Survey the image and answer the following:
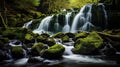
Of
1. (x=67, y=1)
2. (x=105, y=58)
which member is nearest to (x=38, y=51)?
(x=105, y=58)

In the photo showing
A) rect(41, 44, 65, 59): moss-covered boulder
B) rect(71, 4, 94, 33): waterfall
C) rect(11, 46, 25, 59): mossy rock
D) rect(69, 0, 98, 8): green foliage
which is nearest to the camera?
rect(41, 44, 65, 59): moss-covered boulder

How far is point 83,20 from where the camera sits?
20.2 metres

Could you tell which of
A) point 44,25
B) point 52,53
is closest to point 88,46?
point 52,53

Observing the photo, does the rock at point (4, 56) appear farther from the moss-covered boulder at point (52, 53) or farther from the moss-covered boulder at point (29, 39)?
the moss-covered boulder at point (29, 39)

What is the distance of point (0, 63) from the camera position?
10.3m

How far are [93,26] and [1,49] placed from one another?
32.6ft

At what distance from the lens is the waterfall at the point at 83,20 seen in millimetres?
19906

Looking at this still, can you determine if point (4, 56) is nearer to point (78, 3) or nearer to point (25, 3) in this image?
point (25, 3)

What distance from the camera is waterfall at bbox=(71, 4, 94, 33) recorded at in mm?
19906

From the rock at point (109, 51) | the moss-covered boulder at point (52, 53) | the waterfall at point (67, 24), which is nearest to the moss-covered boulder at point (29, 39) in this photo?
the moss-covered boulder at point (52, 53)

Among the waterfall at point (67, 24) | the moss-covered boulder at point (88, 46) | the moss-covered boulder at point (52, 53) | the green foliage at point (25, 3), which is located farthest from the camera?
the green foliage at point (25, 3)

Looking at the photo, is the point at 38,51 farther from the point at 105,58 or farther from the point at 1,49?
the point at 105,58

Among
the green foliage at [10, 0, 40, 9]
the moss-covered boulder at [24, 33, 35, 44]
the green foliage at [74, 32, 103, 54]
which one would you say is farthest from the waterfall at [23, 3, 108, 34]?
the green foliage at [74, 32, 103, 54]

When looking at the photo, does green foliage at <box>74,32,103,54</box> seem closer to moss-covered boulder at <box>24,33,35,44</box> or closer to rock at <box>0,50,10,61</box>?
moss-covered boulder at <box>24,33,35,44</box>
